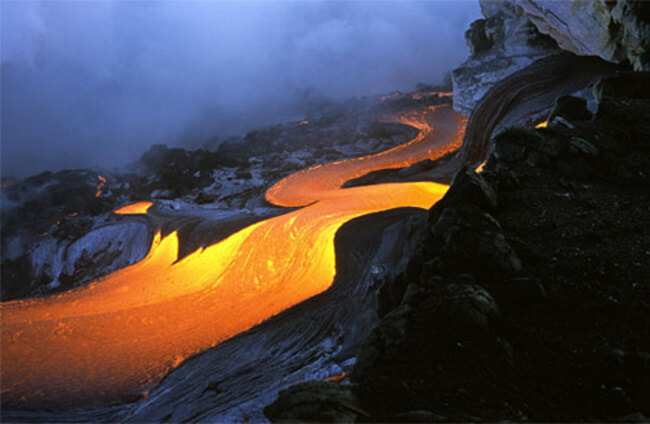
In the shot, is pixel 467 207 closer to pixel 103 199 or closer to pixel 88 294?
pixel 88 294

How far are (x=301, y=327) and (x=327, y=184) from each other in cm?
434

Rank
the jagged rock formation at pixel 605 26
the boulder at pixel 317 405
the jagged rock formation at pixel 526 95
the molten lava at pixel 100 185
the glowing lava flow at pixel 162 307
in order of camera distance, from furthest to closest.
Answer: the molten lava at pixel 100 185, the jagged rock formation at pixel 526 95, the jagged rock formation at pixel 605 26, the glowing lava flow at pixel 162 307, the boulder at pixel 317 405

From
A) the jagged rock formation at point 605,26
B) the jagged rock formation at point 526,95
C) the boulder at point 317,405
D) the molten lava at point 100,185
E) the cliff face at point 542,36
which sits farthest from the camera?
the molten lava at point 100,185

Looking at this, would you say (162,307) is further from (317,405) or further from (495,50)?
(495,50)

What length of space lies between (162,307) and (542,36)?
342 inches

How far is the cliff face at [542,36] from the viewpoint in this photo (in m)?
4.70

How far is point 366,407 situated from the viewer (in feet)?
4.63

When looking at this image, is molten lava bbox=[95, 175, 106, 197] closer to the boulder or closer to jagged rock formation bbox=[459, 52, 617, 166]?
jagged rock formation bbox=[459, 52, 617, 166]

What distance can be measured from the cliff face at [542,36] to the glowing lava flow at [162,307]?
9.88 feet

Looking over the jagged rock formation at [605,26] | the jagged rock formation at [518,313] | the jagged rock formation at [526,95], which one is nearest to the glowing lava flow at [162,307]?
the jagged rock formation at [518,313]

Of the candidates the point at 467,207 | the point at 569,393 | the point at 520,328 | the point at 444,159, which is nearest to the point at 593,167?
the point at 467,207

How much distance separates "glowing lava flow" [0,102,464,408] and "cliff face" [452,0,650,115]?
9.88 feet

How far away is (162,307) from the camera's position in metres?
3.62

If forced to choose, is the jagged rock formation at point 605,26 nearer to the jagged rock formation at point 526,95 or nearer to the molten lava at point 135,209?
the jagged rock formation at point 526,95
